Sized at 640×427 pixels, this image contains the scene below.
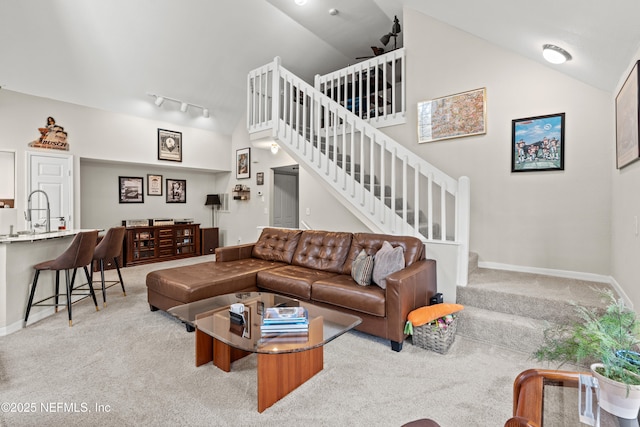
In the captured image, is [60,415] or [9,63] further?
[9,63]

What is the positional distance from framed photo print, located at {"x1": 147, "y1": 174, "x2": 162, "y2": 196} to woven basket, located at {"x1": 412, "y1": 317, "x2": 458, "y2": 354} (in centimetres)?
649

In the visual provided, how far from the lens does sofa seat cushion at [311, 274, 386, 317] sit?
102 inches

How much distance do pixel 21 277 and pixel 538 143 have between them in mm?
5682

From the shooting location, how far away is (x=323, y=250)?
12.3 ft

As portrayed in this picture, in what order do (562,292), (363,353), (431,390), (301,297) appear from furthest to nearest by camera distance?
(301,297) < (562,292) < (363,353) < (431,390)

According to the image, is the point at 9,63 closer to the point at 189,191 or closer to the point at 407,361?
the point at 189,191

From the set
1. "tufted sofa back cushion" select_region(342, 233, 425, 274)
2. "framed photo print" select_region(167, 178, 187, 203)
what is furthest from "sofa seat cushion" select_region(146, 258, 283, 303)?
"framed photo print" select_region(167, 178, 187, 203)

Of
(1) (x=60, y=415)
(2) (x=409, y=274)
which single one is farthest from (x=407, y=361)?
(1) (x=60, y=415)

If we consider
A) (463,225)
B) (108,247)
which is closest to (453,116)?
Answer: (463,225)

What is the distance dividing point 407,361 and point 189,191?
22.2 ft

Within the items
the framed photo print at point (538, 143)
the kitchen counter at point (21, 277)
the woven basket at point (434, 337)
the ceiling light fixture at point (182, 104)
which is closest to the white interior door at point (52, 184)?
the kitchen counter at point (21, 277)

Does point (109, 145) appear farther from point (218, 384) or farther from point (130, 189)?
point (218, 384)

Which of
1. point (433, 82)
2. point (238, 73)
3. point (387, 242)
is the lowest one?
point (387, 242)

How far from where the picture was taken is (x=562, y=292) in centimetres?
281
